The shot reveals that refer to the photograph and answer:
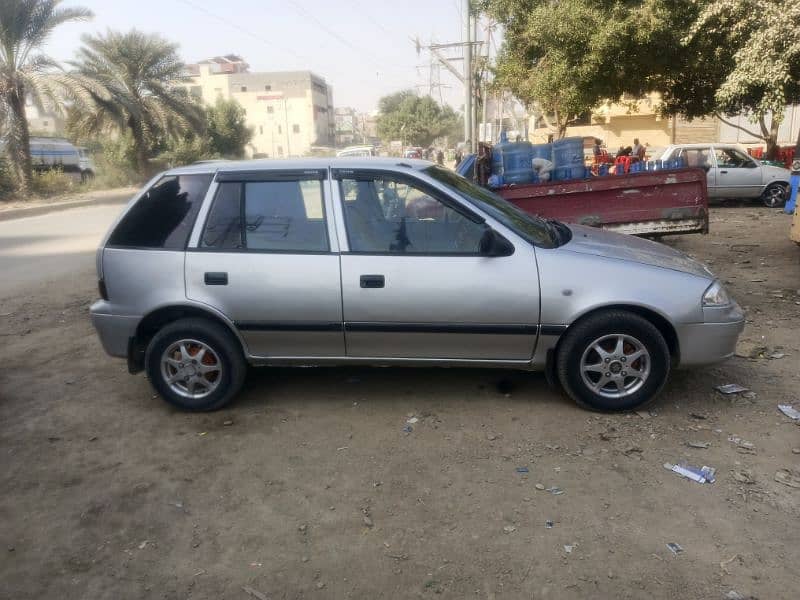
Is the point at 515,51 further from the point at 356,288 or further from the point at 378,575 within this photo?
the point at 378,575

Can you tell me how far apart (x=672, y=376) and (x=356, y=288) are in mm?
2479

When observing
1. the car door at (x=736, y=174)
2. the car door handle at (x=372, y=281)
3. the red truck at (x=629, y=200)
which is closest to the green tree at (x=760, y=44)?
the red truck at (x=629, y=200)

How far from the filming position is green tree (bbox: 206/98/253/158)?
42.3m

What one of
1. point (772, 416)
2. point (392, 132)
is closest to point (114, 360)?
point (772, 416)

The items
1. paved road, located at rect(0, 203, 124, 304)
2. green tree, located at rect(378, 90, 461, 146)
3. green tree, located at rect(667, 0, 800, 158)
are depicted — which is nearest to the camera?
green tree, located at rect(667, 0, 800, 158)

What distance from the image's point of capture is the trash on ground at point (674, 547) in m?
2.91

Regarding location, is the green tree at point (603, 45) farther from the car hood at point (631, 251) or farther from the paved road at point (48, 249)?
the paved road at point (48, 249)

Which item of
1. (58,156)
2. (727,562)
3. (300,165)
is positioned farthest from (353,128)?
(727,562)

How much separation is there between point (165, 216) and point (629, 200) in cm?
600

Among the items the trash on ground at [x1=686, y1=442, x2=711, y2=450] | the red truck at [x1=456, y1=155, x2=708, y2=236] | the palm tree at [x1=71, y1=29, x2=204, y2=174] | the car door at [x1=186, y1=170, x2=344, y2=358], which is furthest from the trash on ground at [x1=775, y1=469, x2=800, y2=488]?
the palm tree at [x1=71, y1=29, x2=204, y2=174]

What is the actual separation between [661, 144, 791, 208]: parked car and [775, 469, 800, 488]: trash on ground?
13.3 m

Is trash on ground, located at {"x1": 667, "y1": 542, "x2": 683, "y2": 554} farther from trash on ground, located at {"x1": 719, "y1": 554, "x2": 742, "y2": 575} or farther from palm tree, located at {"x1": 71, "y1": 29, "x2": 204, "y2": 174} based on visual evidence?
palm tree, located at {"x1": 71, "y1": 29, "x2": 204, "y2": 174}

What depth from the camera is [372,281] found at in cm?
415

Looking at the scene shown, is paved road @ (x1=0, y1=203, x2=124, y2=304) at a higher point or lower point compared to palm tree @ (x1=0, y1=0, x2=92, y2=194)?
lower
